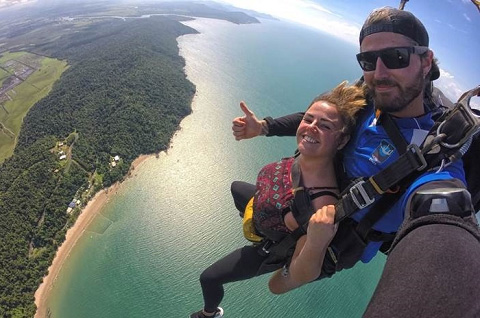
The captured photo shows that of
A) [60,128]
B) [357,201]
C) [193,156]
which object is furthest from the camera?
[60,128]

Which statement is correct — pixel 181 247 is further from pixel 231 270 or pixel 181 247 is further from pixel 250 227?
pixel 250 227

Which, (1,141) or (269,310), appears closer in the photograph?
(269,310)

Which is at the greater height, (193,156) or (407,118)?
(407,118)

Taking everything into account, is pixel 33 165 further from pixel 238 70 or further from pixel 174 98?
pixel 238 70

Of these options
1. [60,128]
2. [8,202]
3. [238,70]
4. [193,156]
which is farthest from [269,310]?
[238,70]

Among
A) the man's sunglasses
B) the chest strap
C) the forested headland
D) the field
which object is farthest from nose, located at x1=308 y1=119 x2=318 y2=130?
the field

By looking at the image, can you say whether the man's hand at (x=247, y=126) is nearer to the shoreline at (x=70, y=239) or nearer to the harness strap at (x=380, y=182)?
the harness strap at (x=380, y=182)

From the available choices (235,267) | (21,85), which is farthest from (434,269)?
(21,85)
